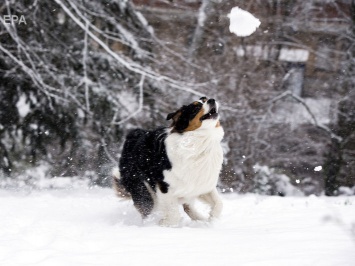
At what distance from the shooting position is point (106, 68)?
1067 centimetres

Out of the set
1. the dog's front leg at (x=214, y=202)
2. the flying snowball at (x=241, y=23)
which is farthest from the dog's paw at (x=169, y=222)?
the flying snowball at (x=241, y=23)

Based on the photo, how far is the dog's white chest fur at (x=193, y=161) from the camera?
559cm

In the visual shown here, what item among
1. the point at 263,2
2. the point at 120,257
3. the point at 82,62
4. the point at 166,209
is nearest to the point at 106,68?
the point at 82,62

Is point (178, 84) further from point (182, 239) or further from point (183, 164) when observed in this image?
point (182, 239)

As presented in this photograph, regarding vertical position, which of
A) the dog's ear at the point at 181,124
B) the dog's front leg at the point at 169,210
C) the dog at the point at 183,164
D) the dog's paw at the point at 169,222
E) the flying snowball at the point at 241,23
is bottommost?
the dog's paw at the point at 169,222

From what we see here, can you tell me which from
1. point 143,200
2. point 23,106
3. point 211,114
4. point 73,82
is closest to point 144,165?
point 143,200

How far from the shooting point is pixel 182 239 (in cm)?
450

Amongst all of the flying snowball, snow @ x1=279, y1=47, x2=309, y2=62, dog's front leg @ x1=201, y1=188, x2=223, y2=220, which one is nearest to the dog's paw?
dog's front leg @ x1=201, y1=188, x2=223, y2=220

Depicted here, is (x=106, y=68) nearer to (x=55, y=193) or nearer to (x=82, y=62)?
(x=82, y=62)

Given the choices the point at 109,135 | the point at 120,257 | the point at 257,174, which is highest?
the point at 120,257

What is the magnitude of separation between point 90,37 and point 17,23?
134 cm

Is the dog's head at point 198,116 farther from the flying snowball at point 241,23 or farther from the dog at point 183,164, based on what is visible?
the flying snowball at point 241,23

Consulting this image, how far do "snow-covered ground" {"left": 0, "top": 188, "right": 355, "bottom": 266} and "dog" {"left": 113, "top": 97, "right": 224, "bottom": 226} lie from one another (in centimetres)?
26

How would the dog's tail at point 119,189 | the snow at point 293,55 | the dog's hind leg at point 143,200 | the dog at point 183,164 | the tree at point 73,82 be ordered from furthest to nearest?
the snow at point 293,55
the tree at point 73,82
the dog's tail at point 119,189
the dog's hind leg at point 143,200
the dog at point 183,164
